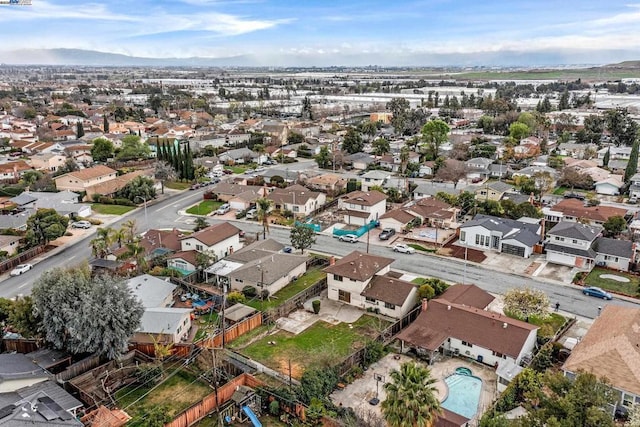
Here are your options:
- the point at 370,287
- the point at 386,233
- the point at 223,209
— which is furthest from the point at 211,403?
the point at 223,209

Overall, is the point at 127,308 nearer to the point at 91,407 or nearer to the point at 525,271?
the point at 91,407

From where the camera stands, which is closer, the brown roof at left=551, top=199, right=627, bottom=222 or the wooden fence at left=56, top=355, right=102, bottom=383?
the wooden fence at left=56, top=355, right=102, bottom=383

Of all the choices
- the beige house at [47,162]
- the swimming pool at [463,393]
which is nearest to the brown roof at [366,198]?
the swimming pool at [463,393]

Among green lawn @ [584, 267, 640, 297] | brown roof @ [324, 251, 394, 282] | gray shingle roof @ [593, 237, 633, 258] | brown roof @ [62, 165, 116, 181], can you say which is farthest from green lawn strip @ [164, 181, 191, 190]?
green lawn @ [584, 267, 640, 297]

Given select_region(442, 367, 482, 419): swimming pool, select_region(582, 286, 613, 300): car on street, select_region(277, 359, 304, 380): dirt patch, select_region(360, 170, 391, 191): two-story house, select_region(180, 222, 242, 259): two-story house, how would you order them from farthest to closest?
select_region(360, 170, 391, 191): two-story house → select_region(180, 222, 242, 259): two-story house → select_region(582, 286, 613, 300): car on street → select_region(277, 359, 304, 380): dirt patch → select_region(442, 367, 482, 419): swimming pool

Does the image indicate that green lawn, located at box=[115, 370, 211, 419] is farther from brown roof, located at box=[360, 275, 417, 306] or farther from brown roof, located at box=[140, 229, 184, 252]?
brown roof, located at box=[140, 229, 184, 252]
